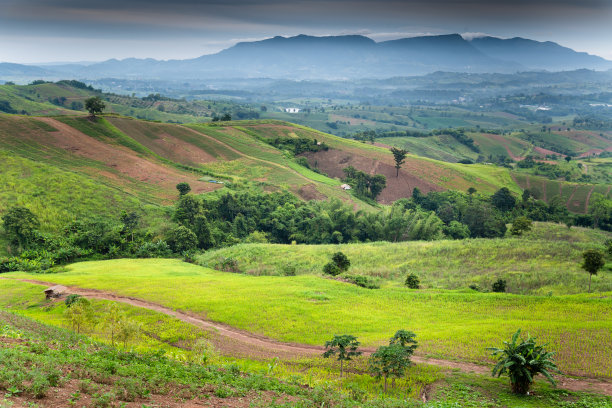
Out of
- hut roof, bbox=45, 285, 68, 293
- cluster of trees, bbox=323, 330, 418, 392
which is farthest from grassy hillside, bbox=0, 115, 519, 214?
cluster of trees, bbox=323, 330, 418, 392

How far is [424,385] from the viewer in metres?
21.5

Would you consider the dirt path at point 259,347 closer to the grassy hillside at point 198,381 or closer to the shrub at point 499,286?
the grassy hillside at point 198,381

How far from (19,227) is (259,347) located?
44.3m

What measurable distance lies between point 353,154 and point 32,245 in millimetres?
88519

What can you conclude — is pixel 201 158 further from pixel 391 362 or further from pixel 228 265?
pixel 391 362

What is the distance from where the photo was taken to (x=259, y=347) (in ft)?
89.1

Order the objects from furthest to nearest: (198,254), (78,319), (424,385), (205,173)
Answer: (205,173) → (198,254) → (78,319) → (424,385)

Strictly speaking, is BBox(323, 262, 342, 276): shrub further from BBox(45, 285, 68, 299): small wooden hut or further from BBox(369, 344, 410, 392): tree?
BBox(45, 285, 68, 299): small wooden hut

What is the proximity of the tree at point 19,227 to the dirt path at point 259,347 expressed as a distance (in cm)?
2508

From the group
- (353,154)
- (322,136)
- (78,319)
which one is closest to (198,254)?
(78,319)

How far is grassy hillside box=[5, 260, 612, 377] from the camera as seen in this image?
25.2m

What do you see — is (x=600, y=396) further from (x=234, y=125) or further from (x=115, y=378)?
(x=234, y=125)

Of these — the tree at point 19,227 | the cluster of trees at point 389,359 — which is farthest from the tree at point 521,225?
the tree at point 19,227

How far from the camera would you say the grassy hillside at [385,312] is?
2517cm
